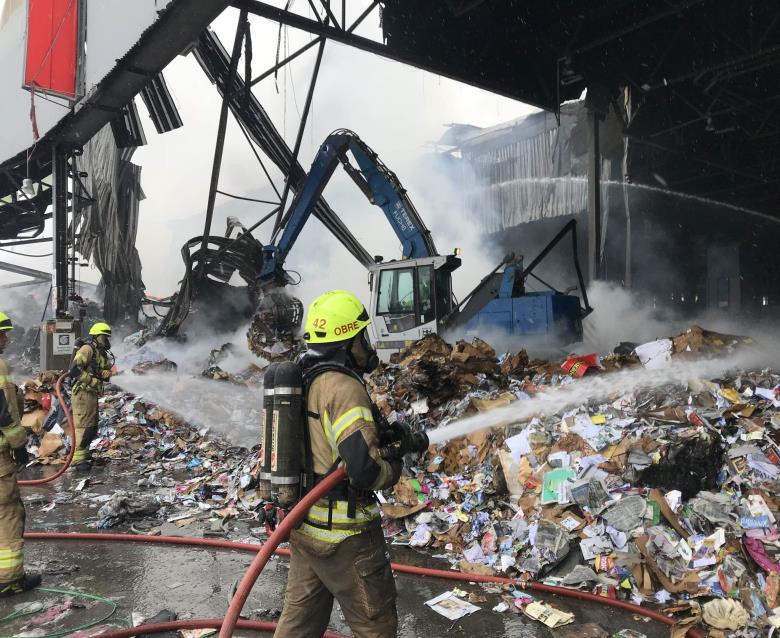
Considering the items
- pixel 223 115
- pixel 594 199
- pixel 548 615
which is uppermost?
pixel 223 115

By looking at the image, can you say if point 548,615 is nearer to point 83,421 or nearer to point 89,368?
point 89,368

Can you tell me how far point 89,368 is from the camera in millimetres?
7020

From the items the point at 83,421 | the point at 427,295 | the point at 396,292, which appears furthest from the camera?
the point at 396,292

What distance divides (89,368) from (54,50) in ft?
23.6

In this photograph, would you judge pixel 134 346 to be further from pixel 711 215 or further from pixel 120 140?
pixel 711 215

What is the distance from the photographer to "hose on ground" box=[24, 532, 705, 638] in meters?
3.17

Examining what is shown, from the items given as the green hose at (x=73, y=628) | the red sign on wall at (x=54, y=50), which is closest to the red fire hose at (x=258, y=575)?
the green hose at (x=73, y=628)

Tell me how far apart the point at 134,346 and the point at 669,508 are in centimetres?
1284

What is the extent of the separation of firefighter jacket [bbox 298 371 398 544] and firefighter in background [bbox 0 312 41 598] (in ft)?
8.14

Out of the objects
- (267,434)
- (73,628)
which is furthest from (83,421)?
(267,434)

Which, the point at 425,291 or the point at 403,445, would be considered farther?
the point at 425,291

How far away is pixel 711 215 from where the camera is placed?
1838cm

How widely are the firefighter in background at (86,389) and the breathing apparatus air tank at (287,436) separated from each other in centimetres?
576

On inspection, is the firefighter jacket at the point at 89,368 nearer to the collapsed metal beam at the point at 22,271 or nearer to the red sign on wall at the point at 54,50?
the red sign on wall at the point at 54,50
